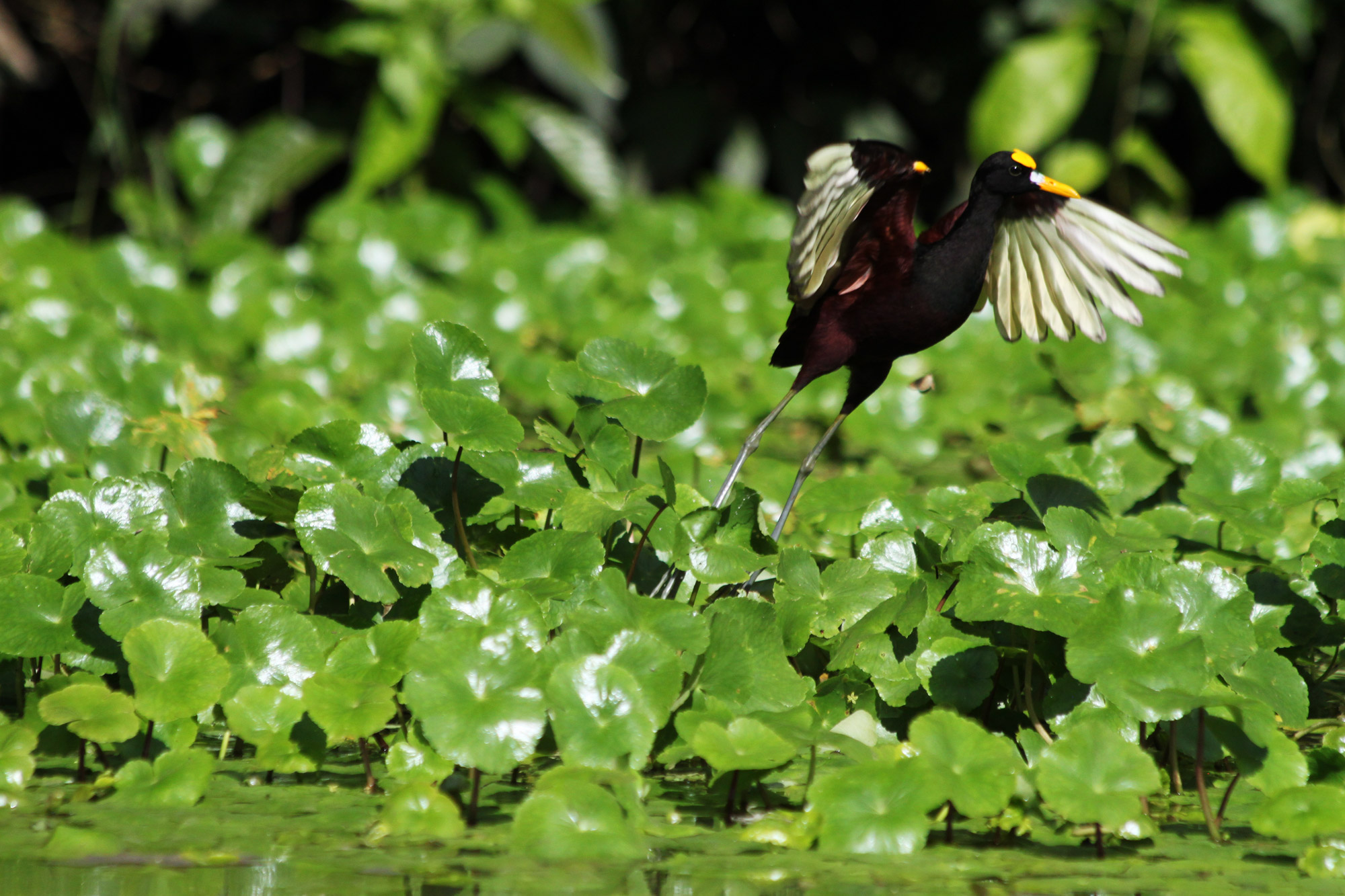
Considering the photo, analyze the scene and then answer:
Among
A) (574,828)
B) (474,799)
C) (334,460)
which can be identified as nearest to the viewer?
(574,828)

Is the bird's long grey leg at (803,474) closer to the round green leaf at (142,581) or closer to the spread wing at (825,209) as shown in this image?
the spread wing at (825,209)

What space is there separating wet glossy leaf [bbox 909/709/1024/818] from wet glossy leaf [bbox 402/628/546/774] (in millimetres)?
327

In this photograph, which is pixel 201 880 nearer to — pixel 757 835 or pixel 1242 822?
pixel 757 835

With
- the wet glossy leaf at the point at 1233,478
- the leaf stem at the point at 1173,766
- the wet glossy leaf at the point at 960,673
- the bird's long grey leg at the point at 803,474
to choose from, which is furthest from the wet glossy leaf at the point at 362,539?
the wet glossy leaf at the point at 1233,478

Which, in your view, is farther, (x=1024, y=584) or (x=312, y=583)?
(x=312, y=583)

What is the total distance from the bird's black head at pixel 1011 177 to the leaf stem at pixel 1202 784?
594 mm

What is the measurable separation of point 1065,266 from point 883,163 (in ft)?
1.39

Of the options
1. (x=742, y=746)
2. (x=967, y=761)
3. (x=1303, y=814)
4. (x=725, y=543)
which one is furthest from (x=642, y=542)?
(x=1303, y=814)

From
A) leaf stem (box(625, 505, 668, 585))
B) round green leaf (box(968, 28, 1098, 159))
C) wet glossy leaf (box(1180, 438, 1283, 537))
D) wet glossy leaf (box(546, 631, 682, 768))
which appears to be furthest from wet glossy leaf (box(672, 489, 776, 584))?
round green leaf (box(968, 28, 1098, 159))

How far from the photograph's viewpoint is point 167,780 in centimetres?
121

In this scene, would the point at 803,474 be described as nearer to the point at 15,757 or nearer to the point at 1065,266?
the point at 1065,266

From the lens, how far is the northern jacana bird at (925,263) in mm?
1410

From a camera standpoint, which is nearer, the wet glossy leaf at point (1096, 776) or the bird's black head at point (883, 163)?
the wet glossy leaf at point (1096, 776)

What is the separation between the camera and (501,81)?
5629mm
